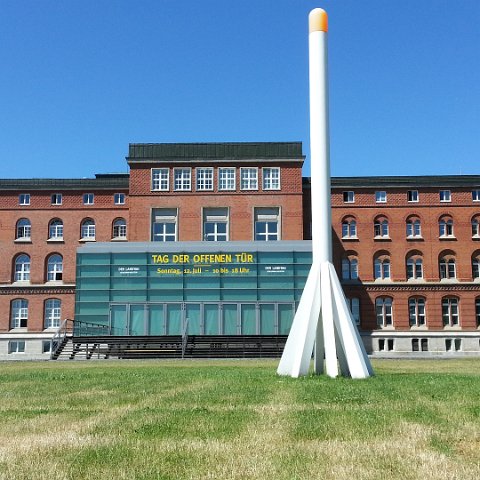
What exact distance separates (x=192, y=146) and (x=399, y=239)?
18.0 meters

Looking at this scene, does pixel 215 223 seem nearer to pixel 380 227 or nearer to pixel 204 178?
pixel 204 178

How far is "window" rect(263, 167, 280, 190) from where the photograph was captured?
165 ft

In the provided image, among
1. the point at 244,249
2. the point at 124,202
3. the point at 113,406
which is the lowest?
the point at 113,406

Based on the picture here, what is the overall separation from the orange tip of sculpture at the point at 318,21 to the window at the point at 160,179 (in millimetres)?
31685

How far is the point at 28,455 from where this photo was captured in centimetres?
699

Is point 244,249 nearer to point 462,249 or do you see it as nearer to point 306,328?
point 462,249

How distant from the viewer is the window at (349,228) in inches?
2099

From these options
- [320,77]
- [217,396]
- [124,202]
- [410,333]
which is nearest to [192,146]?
[124,202]

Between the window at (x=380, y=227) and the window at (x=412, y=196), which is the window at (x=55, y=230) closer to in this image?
the window at (x=380, y=227)

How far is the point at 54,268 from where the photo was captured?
53094mm

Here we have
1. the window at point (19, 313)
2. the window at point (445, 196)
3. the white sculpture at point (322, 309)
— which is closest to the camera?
the white sculpture at point (322, 309)

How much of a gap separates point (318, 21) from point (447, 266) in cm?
3726

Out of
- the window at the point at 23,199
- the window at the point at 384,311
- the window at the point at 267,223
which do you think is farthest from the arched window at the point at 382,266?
the window at the point at 23,199

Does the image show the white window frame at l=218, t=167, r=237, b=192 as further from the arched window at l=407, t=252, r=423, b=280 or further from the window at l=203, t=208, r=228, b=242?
the arched window at l=407, t=252, r=423, b=280
